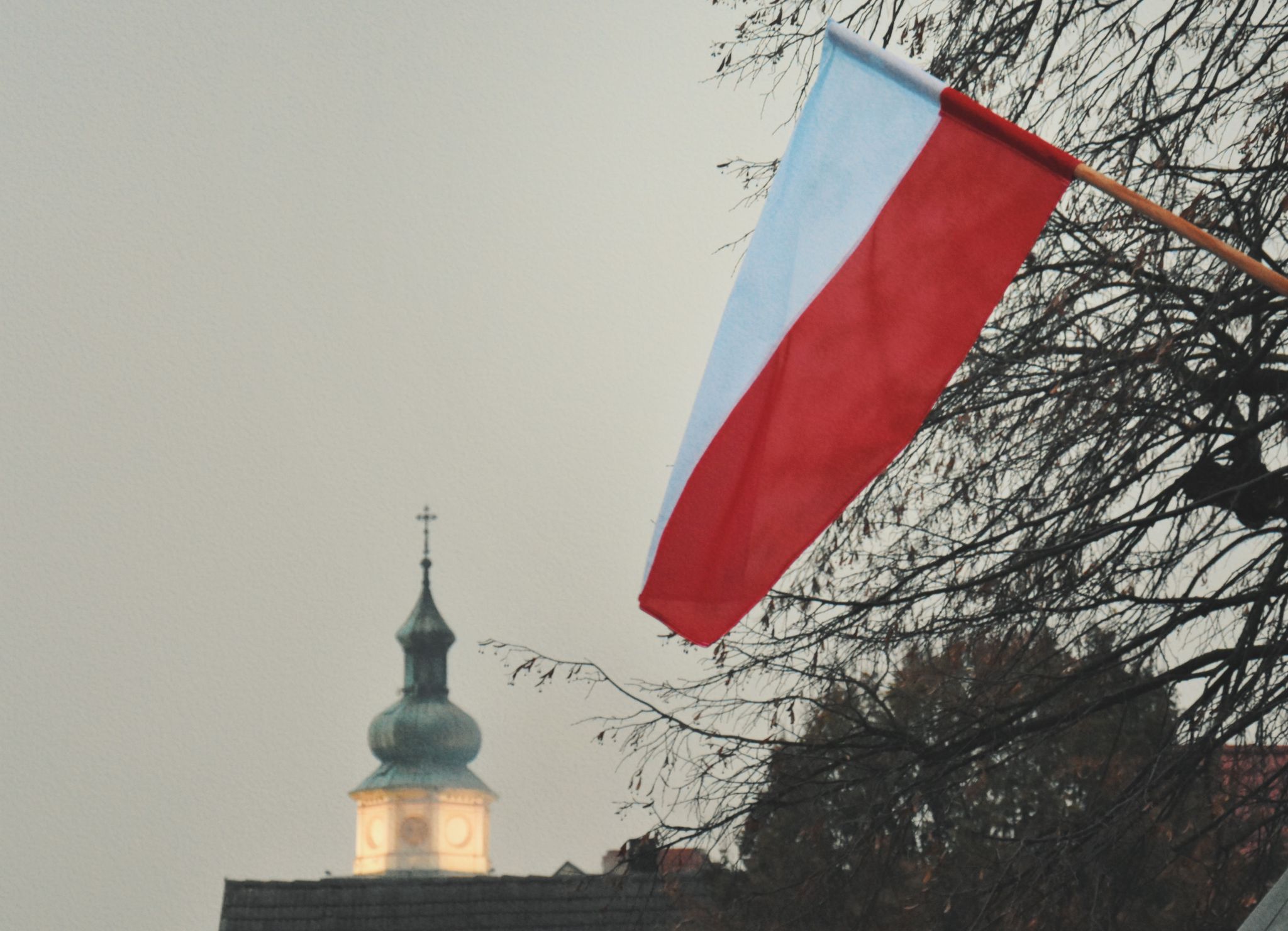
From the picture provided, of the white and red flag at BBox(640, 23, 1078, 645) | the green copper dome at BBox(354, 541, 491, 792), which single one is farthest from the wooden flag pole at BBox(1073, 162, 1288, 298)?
the green copper dome at BBox(354, 541, 491, 792)

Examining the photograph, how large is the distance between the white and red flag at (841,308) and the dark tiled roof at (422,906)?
20.5 m

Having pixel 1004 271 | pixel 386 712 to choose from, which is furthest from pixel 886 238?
pixel 386 712

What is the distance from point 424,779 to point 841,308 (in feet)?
368

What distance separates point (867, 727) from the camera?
845 cm

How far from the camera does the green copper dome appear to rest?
110m

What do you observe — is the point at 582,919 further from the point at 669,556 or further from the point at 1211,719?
the point at 669,556

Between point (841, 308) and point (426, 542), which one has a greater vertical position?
point (426, 542)

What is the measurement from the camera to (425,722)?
111 metres

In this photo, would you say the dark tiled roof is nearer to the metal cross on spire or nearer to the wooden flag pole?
the wooden flag pole

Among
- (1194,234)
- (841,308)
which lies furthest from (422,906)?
(1194,234)

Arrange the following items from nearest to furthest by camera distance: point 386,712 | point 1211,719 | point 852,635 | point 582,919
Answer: point 1211,719, point 852,635, point 582,919, point 386,712

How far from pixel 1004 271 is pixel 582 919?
2302 cm

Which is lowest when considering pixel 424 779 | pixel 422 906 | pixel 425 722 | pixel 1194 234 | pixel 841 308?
pixel 1194 234

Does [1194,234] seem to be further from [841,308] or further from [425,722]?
[425,722]
